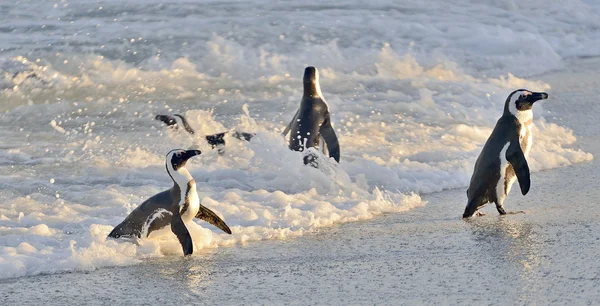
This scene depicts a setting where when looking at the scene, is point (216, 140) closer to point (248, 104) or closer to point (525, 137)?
point (248, 104)

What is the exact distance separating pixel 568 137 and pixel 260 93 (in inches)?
185

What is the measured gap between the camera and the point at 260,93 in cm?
1328

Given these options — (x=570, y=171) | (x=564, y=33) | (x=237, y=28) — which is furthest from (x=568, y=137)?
(x=564, y=33)

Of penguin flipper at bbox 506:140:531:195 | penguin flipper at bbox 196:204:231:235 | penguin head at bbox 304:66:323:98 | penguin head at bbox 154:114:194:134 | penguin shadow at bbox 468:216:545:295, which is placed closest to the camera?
penguin shadow at bbox 468:216:545:295

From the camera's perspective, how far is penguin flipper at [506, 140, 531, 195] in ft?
21.3

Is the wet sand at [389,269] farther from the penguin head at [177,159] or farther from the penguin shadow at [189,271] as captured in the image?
the penguin head at [177,159]

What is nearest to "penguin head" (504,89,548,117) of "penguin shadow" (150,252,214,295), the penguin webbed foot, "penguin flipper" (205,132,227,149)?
the penguin webbed foot

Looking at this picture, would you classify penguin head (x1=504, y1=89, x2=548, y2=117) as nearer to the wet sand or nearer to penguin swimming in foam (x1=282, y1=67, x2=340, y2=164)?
the wet sand

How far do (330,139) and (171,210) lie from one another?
3.03 metres

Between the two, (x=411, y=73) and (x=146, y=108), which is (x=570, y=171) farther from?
(x=411, y=73)

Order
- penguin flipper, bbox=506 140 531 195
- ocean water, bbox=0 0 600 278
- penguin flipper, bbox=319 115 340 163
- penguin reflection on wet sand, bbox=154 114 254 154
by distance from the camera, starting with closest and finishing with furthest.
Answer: penguin flipper, bbox=506 140 531 195, ocean water, bbox=0 0 600 278, penguin flipper, bbox=319 115 340 163, penguin reflection on wet sand, bbox=154 114 254 154

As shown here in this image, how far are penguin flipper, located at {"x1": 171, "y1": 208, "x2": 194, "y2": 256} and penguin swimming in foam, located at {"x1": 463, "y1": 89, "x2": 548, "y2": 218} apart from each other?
1796mm

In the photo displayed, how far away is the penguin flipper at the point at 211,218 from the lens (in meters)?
6.02

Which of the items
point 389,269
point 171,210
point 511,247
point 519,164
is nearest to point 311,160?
Result: point 519,164
